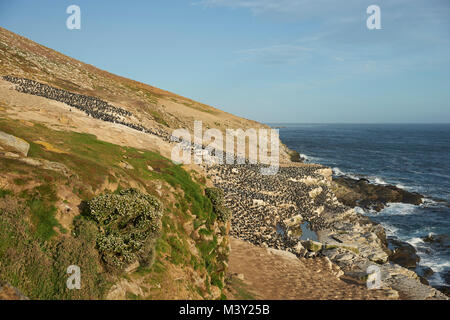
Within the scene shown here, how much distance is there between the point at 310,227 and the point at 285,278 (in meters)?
14.2

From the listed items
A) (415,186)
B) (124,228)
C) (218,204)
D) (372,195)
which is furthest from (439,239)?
(124,228)

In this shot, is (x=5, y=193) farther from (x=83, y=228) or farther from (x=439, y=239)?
(x=439, y=239)

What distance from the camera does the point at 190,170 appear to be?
22062mm

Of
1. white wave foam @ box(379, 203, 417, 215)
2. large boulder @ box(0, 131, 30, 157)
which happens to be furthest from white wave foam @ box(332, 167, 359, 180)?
large boulder @ box(0, 131, 30, 157)

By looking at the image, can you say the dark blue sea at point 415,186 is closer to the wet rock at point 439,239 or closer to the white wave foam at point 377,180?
the white wave foam at point 377,180

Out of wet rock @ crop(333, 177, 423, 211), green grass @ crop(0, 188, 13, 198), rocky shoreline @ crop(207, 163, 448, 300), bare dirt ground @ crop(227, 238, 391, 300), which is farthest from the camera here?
wet rock @ crop(333, 177, 423, 211)

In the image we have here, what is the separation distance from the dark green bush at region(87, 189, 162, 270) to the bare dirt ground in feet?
22.4

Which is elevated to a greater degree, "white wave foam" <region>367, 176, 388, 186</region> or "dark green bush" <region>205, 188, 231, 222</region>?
"dark green bush" <region>205, 188, 231, 222</region>

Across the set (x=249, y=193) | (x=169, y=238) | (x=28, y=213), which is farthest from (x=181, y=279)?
(x=249, y=193)

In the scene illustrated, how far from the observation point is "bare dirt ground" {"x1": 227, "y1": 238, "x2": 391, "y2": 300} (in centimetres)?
1800

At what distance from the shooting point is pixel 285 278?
19.8 m

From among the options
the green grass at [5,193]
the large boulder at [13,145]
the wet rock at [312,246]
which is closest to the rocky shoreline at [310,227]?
the wet rock at [312,246]

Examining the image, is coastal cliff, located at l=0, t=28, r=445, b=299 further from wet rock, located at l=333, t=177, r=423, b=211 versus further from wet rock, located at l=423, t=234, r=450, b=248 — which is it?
wet rock, located at l=333, t=177, r=423, b=211

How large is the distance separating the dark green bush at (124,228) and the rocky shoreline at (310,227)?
14837 mm
